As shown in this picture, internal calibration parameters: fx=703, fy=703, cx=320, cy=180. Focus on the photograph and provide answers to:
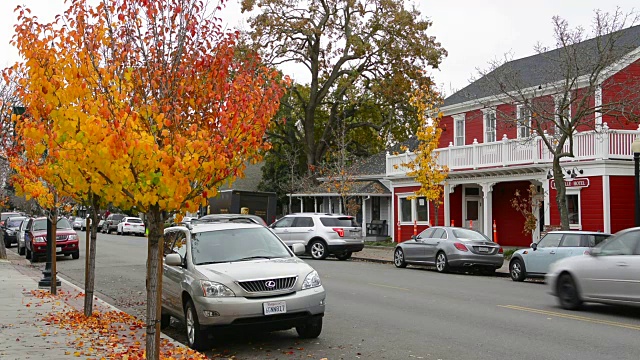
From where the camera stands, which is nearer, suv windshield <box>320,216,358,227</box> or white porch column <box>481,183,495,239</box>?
suv windshield <box>320,216,358,227</box>

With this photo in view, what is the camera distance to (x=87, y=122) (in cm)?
653

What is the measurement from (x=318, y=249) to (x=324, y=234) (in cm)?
70

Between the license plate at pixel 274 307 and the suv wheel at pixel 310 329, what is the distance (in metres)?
0.78

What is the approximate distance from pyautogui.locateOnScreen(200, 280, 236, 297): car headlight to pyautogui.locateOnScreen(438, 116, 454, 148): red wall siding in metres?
Answer: 27.3

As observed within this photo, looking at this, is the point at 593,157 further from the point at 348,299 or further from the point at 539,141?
the point at 348,299

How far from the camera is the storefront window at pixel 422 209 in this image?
35.9 meters

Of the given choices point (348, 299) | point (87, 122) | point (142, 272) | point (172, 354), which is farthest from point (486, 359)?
point (142, 272)

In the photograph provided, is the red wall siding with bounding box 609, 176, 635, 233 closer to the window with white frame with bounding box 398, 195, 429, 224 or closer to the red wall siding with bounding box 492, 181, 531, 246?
the red wall siding with bounding box 492, 181, 531, 246

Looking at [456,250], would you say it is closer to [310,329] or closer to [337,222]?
[337,222]

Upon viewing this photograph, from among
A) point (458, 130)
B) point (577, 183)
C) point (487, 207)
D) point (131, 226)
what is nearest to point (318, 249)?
point (487, 207)

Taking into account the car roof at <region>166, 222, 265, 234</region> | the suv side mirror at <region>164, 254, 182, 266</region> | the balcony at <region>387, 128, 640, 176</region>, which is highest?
the balcony at <region>387, 128, 640, 176</region>

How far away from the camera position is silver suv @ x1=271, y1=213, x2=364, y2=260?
27078 mm

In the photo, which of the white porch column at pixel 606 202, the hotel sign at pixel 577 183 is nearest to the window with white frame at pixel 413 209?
the hotel sign at pixel 577 183

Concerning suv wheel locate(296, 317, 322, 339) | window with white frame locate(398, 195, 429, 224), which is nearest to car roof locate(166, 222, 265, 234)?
suv wheel locate(296, 317, 322, 339)
